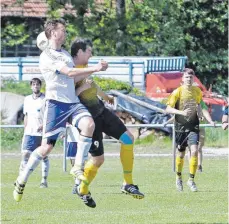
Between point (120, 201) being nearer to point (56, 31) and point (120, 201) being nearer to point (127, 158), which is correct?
point (127, 158)

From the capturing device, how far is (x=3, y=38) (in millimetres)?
41844

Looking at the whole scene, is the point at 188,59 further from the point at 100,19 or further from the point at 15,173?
the point at 15,173

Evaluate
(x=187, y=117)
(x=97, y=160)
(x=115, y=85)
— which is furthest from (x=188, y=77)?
(x=115, y=85)

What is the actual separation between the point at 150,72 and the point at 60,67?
79.7ft

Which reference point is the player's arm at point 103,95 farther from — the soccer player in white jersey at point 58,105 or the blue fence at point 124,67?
the blue fence at point 124,67

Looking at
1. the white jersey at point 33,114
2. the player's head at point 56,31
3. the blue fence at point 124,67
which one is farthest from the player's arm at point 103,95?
the blue fence at point 124,67

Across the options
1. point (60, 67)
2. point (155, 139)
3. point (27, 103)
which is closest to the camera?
point (60, 67)

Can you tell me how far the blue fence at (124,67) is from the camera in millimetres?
36438

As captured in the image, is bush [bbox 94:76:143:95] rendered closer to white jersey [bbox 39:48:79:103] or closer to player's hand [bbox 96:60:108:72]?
white jersey [bbox 39:48:79:103]

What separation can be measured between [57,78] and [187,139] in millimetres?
5429

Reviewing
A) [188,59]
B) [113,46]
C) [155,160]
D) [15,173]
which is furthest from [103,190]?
[188,59]

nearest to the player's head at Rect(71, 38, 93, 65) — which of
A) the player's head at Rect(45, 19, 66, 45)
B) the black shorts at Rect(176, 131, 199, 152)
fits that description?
the player's head at Rect(45, 19, 66, 45)

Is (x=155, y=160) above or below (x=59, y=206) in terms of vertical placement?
below

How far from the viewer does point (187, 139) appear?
57.5 ft
